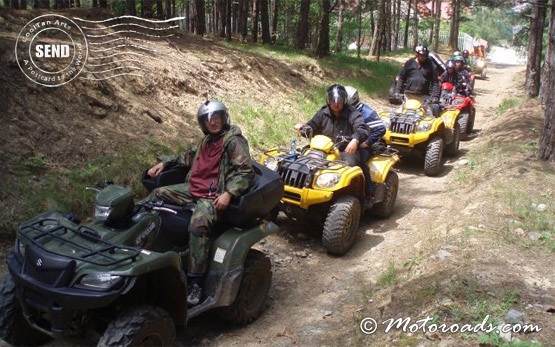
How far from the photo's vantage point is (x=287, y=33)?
35562 millimetres

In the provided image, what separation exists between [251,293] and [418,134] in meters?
5.90

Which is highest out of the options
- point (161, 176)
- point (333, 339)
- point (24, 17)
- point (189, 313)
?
point (24, 17)

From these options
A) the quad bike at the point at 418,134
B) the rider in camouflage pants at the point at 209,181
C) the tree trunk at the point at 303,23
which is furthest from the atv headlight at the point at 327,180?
the tree trunk at the point at 303,23

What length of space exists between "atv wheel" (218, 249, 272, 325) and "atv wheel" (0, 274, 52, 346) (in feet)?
5.14

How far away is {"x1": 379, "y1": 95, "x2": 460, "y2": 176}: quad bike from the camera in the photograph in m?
9.58

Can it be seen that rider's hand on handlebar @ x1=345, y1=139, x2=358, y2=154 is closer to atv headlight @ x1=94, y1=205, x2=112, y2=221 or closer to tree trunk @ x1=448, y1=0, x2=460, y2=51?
atv headlight @ x1=94, y1=205, x2=112, y2=221

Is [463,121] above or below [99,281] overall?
above

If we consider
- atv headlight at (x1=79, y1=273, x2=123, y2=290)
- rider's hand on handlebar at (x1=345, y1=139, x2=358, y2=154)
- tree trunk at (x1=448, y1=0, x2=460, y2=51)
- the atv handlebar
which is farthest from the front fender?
tree trunk at (x1=448, y1=0, x2=460, y2=51)

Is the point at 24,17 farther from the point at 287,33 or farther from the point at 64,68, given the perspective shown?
the point at 287,33

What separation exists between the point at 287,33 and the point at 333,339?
33.0m

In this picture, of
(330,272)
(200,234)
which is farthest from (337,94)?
(200,234)

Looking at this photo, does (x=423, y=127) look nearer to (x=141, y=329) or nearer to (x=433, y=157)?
(x=433, y=157)

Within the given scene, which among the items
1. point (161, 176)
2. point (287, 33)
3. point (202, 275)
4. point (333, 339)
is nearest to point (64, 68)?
point (161, 176)

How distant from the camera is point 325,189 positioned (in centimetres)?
610
